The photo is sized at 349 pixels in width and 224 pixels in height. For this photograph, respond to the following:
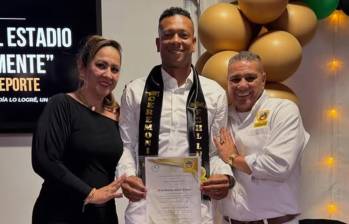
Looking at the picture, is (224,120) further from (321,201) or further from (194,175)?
(321,201)

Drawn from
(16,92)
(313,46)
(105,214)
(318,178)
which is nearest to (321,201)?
(318,178)

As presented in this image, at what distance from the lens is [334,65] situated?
3312mm

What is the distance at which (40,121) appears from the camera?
205 centimetres

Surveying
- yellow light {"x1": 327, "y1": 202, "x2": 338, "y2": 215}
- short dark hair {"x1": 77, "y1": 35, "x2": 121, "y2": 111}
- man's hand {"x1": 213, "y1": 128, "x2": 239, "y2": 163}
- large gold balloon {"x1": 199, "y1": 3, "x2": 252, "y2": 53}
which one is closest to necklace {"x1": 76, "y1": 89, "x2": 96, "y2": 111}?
short dark hair {"x1": 77, "y1": 35, "x2": 121, "y2": 111}

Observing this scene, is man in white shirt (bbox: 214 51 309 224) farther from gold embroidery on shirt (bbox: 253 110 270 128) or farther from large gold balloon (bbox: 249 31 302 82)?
large gold balloon (bbox: 249 31 302 82)

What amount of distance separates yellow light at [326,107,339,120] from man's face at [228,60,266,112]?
1.41 metres

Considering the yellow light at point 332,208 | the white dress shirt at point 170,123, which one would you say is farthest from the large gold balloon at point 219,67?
the yellow light at point 332,208

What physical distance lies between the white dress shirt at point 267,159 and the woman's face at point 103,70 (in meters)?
0.63

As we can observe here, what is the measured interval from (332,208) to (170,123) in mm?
2003

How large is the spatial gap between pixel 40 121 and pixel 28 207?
5.76 feet

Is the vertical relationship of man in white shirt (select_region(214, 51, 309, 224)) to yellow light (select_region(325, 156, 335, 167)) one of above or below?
above

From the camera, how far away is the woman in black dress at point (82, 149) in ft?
6.61

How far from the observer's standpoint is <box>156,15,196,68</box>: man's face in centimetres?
190

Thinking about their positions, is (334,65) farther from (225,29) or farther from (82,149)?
(82,149)
